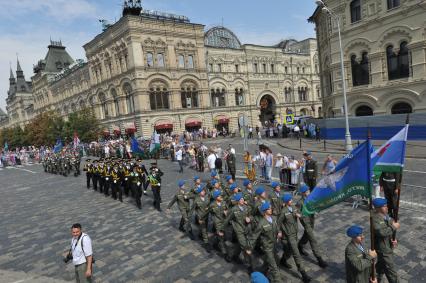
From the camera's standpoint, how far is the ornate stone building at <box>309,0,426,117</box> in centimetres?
2356

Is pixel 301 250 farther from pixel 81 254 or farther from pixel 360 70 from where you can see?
pixel 360 70

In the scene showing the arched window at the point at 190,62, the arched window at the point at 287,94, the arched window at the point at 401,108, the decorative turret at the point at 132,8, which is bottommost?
the arched window at the point at 401,108

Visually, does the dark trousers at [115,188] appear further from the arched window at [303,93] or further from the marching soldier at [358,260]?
the arched window at [303,93]

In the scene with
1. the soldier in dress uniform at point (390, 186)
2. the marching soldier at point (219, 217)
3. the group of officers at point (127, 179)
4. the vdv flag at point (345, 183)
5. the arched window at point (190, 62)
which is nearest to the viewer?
the vdv flag at point (345, 183)

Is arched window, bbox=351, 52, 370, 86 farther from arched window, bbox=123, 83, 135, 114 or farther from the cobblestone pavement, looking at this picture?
arched window, bbox=123, 83, 135, 114

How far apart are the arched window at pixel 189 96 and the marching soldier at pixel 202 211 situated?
37.1 m

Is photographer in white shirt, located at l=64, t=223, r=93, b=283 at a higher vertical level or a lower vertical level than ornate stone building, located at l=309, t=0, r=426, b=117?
lower

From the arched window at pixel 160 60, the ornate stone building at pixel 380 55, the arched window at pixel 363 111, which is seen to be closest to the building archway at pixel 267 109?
the arched window at pixel 160 60

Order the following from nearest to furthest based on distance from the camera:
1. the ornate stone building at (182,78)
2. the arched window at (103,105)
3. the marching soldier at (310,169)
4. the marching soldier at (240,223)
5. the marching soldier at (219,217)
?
the marching soldier at (240,223) < the marching soldier at (219,217) < the marching soldier at (310,169) < the ornate stone building at (182,78) < the arched window at (103,105)

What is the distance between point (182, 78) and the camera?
44750 millimetres

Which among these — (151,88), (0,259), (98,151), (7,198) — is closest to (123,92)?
(151,88)

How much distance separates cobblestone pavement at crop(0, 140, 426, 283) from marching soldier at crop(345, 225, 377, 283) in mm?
1366

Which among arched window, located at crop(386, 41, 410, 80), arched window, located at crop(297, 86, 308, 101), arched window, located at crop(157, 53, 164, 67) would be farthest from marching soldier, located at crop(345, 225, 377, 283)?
arched window, located at crop(297, 86, 308, 101)

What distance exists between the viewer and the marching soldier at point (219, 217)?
7844 mm
